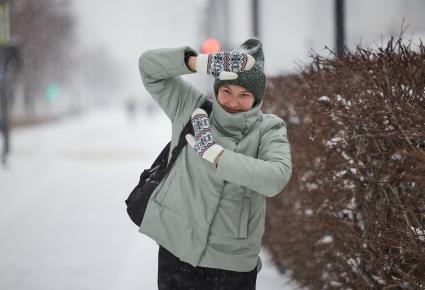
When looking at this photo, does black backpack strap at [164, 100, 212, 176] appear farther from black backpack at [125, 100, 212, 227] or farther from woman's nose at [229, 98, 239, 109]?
woman's nose at [229, 98, 239, 109]

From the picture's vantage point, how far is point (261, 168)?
2047mm

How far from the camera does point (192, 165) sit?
2.30m

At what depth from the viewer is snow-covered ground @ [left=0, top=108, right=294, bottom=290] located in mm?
4910

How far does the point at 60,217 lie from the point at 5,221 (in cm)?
83

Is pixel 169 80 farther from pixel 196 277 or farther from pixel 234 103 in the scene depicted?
pixel 196 277

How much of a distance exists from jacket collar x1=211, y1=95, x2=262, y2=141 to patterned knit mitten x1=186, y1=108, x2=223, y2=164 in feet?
0.43

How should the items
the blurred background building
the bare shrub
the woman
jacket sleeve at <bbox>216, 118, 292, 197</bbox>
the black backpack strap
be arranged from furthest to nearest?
the blurred background building, the bare shrub, the black backpack strap, the woman, jacket sleeve at <bbox>216, 118, 292, 197</bbox>

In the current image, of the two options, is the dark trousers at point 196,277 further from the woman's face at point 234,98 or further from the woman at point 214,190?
the woman's face at point 234,98

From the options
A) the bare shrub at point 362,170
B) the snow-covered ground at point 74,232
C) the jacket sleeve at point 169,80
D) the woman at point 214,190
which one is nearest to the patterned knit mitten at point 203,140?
the woman at point 214,190

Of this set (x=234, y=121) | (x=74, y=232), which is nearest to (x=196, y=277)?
(x=234, y=121)

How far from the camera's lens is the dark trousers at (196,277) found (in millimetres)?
2318

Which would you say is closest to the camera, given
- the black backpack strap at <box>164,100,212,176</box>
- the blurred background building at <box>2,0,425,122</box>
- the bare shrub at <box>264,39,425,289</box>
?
the black backpack strap at <box>164,100,212,176</box>

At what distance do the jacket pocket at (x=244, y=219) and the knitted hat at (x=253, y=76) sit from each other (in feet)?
1.55

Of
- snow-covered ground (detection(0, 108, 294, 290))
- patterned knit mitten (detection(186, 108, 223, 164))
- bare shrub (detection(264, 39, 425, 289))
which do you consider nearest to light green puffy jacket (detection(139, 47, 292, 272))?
patterned knit mitten (detection(186, 108, 223, 164))
